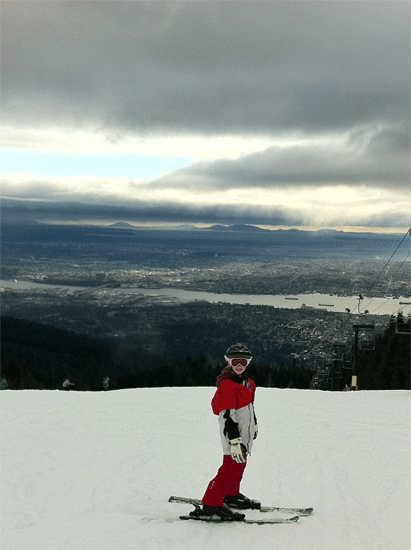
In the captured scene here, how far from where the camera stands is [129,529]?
229 inches

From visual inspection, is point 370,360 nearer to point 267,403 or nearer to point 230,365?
point 267,403

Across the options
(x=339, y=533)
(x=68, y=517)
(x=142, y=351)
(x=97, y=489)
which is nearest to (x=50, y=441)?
(x=97, y=489)

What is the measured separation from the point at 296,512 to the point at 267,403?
363 inches

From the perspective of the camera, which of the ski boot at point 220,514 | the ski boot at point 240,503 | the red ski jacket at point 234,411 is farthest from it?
the ski boot at point 240,503

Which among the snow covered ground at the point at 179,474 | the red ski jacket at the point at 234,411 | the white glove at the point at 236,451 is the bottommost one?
the snow covered ground at the point at 179,474

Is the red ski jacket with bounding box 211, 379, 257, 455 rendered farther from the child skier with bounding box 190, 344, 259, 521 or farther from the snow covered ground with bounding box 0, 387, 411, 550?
the snow covered ground with bounding box 0, 387, 411, 550

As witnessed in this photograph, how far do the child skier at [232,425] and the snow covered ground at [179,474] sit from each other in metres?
0.26

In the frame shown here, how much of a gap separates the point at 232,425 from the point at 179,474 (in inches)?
120

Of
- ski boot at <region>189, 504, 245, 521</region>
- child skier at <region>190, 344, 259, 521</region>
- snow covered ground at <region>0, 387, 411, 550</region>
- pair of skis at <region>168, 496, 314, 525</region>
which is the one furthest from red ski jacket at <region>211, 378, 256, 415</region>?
snow covered ground at <region>0, 387, 411, 550</region>

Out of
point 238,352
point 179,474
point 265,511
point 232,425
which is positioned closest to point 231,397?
point 232,425

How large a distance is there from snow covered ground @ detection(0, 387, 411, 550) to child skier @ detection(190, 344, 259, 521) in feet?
0.87

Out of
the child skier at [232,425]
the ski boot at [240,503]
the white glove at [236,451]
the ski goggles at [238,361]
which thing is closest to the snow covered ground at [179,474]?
the child skier at [232,425]

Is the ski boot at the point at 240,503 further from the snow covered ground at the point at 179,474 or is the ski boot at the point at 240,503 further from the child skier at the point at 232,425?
the snow covered ground at the point at 179,474

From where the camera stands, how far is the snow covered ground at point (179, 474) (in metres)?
5.73
